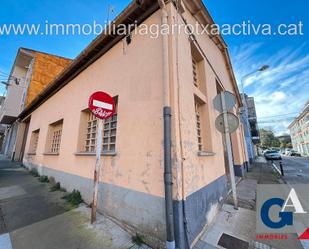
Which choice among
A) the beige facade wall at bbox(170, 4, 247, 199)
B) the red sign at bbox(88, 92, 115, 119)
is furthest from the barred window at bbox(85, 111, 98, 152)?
the beige facade wall at bbox(170, 4, 247, 199)

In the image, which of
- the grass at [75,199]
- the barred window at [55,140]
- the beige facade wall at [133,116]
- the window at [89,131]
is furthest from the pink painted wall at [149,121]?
the barred window at [55,140]

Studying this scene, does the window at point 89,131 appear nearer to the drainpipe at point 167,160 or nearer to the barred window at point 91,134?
the barred window at point 91,134

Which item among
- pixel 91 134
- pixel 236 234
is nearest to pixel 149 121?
pixel 236 234

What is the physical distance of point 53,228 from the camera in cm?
271

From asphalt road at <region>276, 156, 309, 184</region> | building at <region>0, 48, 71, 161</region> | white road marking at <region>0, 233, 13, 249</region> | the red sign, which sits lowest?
white road marking at <region>0, 233, 13, 249</region>

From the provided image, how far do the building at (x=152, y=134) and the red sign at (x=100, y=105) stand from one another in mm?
349

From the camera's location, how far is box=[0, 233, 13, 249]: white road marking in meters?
2.22

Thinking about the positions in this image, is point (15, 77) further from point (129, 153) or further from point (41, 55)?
point (129, 153)

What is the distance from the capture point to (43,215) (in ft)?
10.5

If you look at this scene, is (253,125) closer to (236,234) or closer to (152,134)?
(236,234)

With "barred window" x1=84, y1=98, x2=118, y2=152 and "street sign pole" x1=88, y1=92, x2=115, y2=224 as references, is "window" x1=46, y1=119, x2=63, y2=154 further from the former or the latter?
"street sign pole" x1=88, y1=92, x2=115, y2=224

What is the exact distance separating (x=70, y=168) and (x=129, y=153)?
9.43ft

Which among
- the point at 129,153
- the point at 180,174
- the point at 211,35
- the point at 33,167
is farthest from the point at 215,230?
the point at 33,167

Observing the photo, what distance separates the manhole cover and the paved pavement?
1472mm
